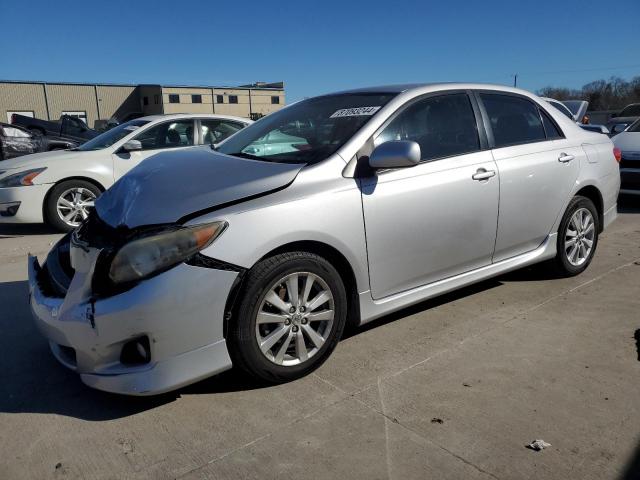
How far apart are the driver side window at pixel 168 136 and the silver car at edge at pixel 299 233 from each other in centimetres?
359

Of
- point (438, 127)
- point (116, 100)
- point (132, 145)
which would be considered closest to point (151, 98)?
point (116, 100)

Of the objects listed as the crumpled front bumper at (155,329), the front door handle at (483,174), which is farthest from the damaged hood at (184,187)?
the front door handle at (483,174)

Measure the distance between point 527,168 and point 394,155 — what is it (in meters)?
1.42

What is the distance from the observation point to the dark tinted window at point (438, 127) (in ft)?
10.9

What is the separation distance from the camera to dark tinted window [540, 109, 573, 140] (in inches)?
165

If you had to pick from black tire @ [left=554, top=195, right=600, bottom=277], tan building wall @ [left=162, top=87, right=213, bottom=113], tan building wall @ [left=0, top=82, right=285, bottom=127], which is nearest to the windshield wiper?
black tire @ [left=554, top=195, right=600, bottom=277]

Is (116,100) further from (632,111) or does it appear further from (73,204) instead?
(73,204)

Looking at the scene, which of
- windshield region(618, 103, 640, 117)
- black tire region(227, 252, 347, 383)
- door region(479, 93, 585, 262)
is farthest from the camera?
windshield region(618, 103, 640, 117)

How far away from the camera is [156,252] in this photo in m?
2.44

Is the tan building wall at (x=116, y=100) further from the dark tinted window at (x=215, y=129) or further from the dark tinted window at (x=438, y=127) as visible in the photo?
the dark tinted window at (x=438, y=127)

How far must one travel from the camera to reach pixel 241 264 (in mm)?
2531

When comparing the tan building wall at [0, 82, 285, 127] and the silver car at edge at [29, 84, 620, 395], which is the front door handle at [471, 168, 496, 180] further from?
the tan building wall at [0, 82, 285, 127]

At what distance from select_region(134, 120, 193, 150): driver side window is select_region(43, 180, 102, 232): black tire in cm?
99

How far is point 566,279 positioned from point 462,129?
1.76 meters
